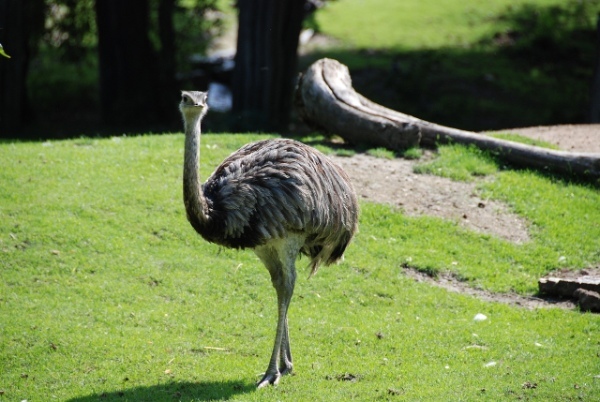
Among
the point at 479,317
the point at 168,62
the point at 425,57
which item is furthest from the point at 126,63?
the point at 479,317

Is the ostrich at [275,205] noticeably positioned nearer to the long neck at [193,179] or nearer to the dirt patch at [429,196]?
the long neck at [193,179]

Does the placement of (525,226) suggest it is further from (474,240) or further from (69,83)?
(69,83)

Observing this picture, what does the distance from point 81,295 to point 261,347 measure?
195cm

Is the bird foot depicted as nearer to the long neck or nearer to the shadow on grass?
the shadow on grass

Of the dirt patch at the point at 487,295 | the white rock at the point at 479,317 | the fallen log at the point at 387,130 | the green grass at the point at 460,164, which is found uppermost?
the fallen log at the point at 387,130

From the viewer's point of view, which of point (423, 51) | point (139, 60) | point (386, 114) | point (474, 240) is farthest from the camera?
point (423, 51)

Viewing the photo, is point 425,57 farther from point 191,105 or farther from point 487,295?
point 191,105

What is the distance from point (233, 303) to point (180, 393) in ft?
6.42

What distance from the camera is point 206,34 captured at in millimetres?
24781

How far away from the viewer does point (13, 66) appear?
16.2 meters

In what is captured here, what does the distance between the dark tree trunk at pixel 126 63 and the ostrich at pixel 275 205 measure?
10280 mm

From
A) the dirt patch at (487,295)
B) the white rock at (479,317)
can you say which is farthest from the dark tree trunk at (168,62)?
the white rock at (479,317)

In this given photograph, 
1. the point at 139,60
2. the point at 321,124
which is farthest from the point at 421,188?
the point at 139,60

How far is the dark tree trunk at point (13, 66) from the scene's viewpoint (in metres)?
15.5
